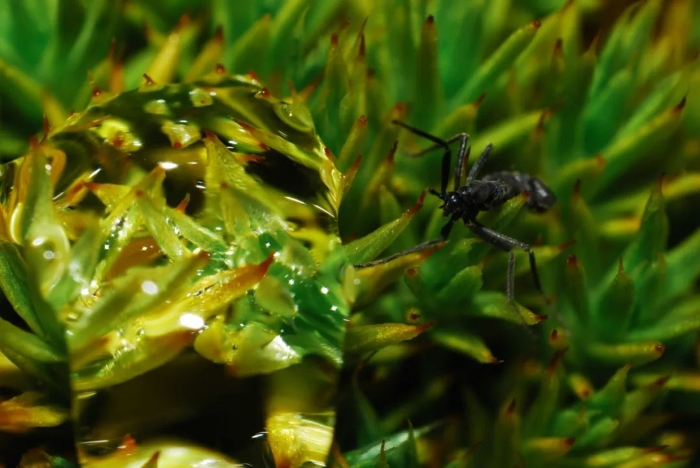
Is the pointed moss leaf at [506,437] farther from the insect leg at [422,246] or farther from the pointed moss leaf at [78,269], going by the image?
the pointed moss leaf at [78,269]

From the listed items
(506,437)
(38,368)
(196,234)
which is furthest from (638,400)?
(38,368)

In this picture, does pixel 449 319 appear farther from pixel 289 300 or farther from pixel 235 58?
pixel 235 58

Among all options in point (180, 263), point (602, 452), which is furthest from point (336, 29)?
point (602, 452)

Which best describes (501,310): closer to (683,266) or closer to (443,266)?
(443,266)

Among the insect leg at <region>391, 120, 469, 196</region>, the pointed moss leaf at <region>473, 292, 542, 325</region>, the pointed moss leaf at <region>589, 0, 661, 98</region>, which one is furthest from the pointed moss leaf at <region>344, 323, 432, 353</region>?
the pointed moss leaf at <region>589, 0, 661, 98</region>

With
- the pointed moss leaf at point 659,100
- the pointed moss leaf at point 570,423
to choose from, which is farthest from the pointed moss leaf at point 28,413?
the pointed moss leaf at point 659,100

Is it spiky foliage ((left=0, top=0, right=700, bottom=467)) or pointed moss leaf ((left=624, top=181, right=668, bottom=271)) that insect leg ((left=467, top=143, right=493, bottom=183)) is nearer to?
spiky foliage ((left=0, top=0, right=700, bottom=467))
